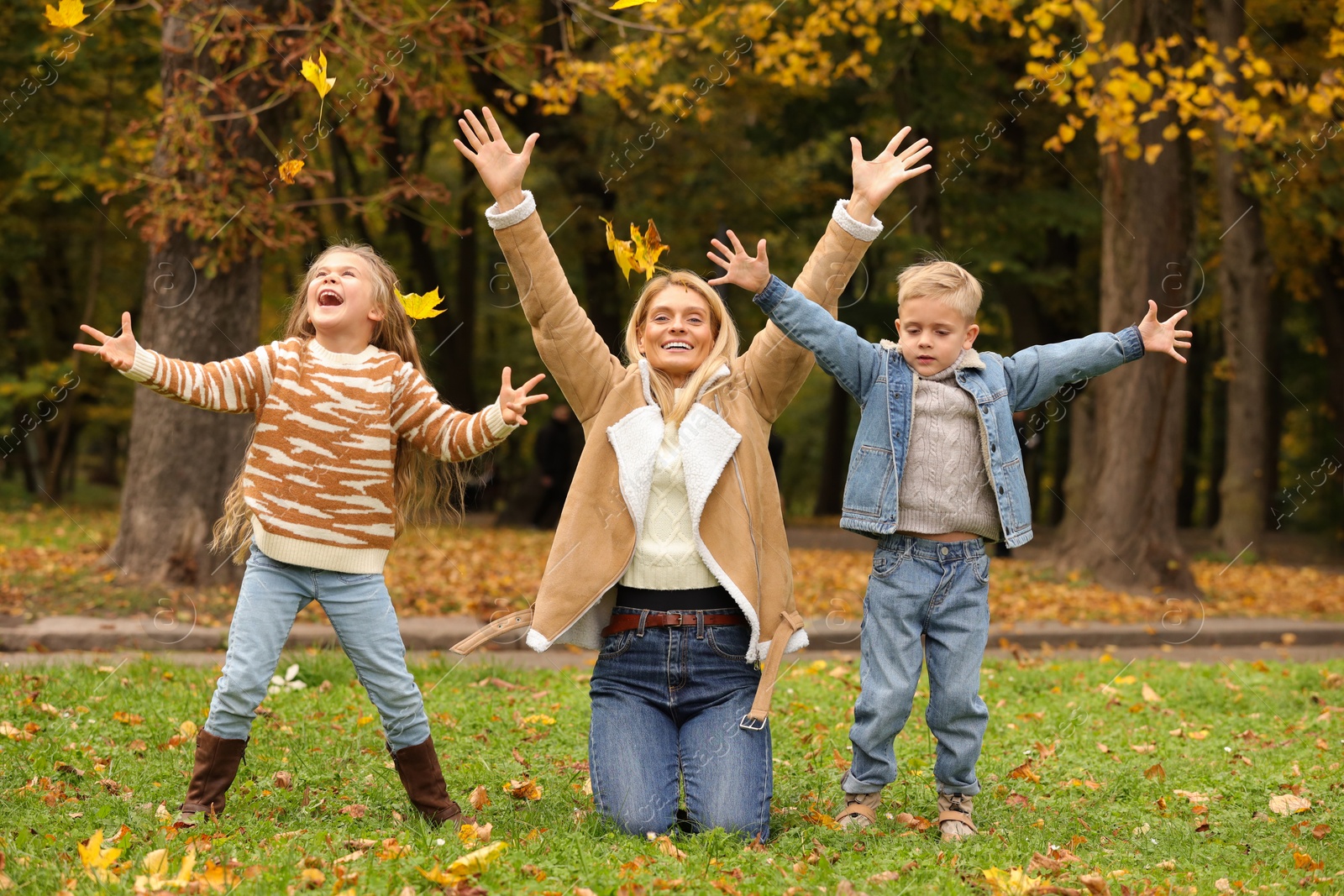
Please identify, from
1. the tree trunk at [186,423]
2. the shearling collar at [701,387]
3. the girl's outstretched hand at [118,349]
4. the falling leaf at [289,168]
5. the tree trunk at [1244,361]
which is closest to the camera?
the girl's outstretched hand at [118,349]

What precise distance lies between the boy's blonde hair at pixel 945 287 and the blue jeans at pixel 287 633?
1.87 meters

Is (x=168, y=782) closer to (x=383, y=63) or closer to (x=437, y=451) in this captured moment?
(x=437, y=451)

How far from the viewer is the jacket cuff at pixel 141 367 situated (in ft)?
12.0

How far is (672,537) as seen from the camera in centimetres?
393

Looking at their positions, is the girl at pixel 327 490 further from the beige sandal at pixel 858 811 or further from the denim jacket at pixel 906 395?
the beige sandal at pixel 858 811

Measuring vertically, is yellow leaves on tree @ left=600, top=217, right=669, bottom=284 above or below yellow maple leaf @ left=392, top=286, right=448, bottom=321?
above

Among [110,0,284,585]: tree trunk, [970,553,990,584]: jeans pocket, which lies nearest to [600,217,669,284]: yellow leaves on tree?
[970,553,990,584]: jeans pocket

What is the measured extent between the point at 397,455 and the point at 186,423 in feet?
17.0

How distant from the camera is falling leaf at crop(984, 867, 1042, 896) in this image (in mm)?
3277

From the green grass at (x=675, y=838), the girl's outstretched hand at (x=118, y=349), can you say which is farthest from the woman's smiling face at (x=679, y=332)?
the girl's outstretched hand at (x=118, y=349)

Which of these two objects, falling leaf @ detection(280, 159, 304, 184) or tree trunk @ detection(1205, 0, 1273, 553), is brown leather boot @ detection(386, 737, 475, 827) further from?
tree trunk @ detection(1205, 0, 1273, 553)

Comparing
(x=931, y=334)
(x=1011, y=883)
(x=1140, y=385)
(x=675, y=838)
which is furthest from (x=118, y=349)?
(x=1140, y=385)

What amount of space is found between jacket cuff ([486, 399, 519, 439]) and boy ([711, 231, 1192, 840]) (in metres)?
0.95

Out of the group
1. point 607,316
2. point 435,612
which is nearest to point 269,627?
point 435,612
